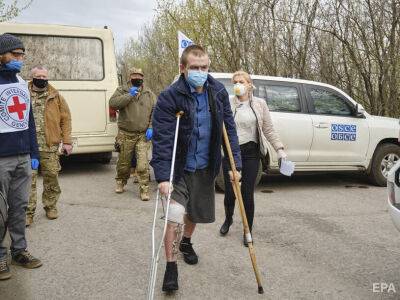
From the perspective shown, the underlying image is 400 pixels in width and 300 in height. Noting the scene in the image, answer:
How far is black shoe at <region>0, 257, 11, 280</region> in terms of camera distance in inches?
155

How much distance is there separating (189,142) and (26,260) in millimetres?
1908

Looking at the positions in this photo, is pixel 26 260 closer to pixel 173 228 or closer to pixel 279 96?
pixel 173 228

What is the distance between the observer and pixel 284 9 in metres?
12.9

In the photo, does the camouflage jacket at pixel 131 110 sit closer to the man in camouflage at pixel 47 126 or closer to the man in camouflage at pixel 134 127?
the man in camouflage at pixel 134 127

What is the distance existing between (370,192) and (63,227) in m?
4.92

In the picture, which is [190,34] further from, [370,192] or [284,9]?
[370,192]

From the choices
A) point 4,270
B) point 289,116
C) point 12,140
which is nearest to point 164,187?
point 12,140

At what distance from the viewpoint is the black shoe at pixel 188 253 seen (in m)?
4.34

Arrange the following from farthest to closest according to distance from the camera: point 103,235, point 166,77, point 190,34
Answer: point 166,77 → point 190,34 → point 103,235

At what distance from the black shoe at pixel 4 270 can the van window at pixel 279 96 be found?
15.1 ft

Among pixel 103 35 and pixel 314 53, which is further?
pixel 314 53

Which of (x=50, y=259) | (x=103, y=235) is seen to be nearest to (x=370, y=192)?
(x=103, y=235)

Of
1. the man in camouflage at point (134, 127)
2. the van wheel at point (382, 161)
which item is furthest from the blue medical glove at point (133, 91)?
the van wheel at point (382, 161)

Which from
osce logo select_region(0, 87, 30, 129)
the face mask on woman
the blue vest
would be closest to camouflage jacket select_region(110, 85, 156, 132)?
the face mask on woman
